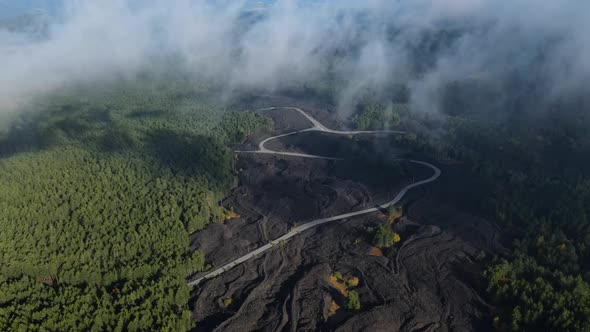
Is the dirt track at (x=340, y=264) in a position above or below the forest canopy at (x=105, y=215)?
below

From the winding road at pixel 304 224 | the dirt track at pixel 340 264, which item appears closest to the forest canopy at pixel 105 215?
the winding road at pixel 304 224

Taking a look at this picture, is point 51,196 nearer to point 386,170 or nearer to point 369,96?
point 386,170

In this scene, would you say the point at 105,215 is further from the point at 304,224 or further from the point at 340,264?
the point at 340,264

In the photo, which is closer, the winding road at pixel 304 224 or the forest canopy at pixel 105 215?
the forest canopy at pixel 105 215

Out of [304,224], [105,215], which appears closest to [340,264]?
[304,224]

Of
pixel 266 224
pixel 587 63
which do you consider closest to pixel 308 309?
pixel 266 224

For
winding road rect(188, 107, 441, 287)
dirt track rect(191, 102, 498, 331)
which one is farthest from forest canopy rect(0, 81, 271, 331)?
dirt track rect(191, 102, 498, 331)

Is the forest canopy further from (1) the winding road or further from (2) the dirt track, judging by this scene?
(2) the dirt track

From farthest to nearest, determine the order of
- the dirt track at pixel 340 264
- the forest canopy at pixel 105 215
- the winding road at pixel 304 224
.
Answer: the winding road at pixel 304 224
the dirt track at pixel 340 264
the forest canopy at pixel 105 215

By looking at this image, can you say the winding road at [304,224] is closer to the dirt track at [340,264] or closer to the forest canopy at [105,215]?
the dirt track at [340,264]

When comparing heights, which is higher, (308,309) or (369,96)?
(369,96)

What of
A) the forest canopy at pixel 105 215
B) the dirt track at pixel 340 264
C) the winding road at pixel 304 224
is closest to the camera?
the forest canopy at pixel 105 215
